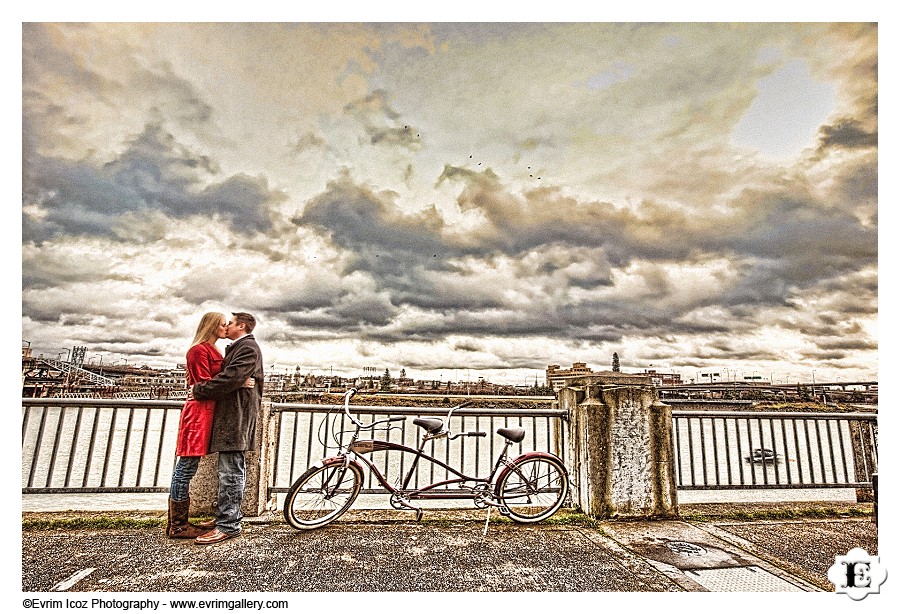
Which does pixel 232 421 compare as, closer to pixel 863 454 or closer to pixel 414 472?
pixel 414 472

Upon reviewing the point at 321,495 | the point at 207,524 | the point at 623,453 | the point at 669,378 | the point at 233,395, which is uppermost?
the point at 669,378

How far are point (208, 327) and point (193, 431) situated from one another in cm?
82

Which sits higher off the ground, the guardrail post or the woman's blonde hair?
the woman's blonde hair

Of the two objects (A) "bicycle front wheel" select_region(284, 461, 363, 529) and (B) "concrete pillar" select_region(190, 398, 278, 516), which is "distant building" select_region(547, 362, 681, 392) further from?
(B) "concrete pillar" select_region(190, 398, 278, 516)

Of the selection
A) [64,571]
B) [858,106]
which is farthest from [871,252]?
[64,571]

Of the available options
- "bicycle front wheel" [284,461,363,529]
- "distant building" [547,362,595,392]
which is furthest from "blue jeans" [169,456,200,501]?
"distant building" [547,362,595,392]

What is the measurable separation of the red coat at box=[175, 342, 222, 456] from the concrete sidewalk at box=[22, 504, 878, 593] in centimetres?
74

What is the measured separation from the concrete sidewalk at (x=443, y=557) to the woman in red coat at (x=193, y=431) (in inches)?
6.4

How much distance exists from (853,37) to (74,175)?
29.9 ft

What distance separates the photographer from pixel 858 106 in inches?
240

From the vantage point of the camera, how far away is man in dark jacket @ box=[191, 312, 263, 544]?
392 centimetres

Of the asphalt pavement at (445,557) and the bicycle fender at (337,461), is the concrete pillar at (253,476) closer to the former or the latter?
the asphalt pavement at (445,557)

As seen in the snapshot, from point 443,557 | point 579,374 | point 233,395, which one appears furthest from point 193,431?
point 579,374

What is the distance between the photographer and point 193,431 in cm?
395
